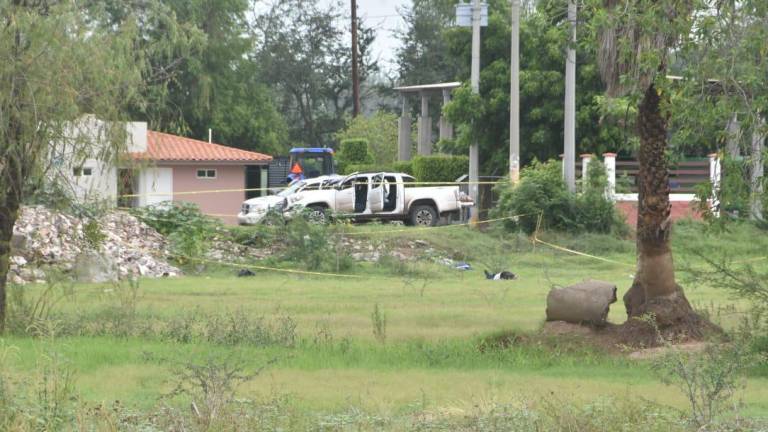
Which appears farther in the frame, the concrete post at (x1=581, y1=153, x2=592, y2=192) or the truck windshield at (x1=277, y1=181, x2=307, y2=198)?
the truck windshield at (x1=277, y1=181, x2=307, y2=198)

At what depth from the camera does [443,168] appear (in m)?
48.3

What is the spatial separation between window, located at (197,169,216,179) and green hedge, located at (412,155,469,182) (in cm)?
851

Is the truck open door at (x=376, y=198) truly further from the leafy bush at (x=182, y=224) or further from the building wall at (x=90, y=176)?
the building wall at (x=90, y=176)

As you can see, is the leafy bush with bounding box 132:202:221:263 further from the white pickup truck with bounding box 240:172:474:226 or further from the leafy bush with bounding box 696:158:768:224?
the leafy bush with bounding box 696:158:768:224

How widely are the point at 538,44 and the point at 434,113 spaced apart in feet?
109

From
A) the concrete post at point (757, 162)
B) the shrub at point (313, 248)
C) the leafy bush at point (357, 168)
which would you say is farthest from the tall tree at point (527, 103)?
the concrete post at point (757, 162)

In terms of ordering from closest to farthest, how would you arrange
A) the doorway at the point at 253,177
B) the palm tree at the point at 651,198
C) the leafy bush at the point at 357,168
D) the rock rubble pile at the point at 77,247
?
the palm tree at the point at 651,198, the rock rubble pile at the point at 77,247, the doorway at the point at 253,177, the leafy bush at the point at 357,168

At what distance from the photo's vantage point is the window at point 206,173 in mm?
49750

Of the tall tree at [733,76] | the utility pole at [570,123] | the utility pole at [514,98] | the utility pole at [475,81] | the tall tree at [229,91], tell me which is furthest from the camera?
the tall tree at [229,91]

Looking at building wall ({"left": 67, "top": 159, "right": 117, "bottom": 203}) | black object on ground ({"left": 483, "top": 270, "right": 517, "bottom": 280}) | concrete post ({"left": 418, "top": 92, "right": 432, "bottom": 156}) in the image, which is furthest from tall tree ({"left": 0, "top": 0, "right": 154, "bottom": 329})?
concrete post ({"left": 418, "top": 92, "right": 432, "bottom": 156})

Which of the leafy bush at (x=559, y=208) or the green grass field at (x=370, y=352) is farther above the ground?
the leafy bush at (x=559, y=208)

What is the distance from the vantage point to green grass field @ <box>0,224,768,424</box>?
1130 cm

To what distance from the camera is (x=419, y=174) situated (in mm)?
49125

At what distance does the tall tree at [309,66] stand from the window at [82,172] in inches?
2596
